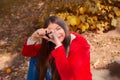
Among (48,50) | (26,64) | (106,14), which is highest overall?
(48,50)

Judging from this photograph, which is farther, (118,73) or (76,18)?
(76,18)

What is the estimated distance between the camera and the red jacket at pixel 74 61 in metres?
2.76

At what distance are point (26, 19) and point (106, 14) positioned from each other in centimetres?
259

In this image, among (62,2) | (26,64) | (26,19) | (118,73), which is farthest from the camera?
(26,19)

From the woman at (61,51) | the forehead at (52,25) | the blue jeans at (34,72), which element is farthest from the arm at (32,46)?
the forehead at (52,25)

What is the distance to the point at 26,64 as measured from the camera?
19.2 feet

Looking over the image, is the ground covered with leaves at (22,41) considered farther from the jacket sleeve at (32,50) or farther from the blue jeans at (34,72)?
the jacket sleeve at (32,50)

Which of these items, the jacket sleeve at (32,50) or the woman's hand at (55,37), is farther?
the jacket sleeve at (32,50)

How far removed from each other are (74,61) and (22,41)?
4059 millimetres

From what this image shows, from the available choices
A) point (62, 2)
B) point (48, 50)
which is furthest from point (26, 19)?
point (48, 50)

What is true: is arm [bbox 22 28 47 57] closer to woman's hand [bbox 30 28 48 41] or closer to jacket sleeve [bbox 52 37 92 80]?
woman's hand [bbox 30 28 48 41]

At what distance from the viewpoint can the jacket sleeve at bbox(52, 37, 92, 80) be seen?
276cm

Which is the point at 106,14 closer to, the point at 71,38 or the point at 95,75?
the point at 95,75

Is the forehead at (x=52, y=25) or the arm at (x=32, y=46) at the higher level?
the forehead at (x=52, y=25)
